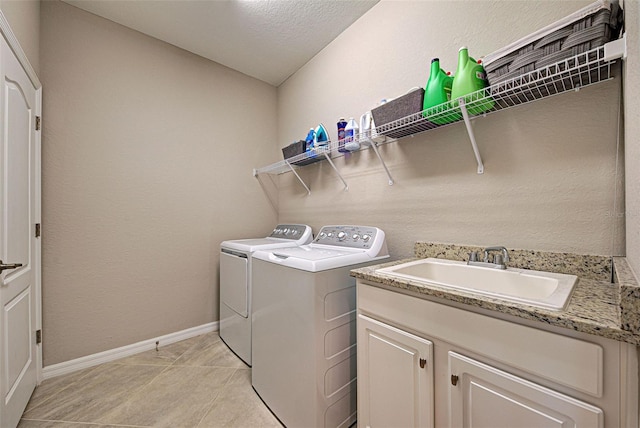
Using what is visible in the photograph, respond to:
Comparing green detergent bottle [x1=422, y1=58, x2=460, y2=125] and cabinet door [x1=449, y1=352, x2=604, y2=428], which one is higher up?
green detergent bottle [x1=422, y1=58, x2=460, y2=125]

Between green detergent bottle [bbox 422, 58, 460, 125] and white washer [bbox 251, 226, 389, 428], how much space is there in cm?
86

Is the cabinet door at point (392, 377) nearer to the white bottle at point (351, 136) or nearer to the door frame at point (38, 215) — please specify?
the white bottle at point (351, 136)

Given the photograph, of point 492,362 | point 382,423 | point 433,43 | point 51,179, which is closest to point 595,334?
point 492,362

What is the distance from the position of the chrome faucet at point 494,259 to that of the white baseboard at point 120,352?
2405 millimetres

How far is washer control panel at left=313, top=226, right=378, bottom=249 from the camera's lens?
176 centimetres

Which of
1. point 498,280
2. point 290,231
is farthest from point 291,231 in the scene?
point 498,280

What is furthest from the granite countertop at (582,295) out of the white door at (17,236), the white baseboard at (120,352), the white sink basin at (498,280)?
the white baseboard at (120,352)

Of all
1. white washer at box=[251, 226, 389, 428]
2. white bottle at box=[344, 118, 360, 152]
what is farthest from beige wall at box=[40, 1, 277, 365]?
white bottle at box=[344, 118, 360, 152]

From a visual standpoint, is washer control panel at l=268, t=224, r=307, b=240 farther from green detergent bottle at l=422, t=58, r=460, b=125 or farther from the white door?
the white door

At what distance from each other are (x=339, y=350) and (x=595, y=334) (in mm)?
1044

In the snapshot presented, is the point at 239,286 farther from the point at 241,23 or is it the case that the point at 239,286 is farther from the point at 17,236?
the point at 241,23

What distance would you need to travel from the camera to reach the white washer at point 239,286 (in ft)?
6.78

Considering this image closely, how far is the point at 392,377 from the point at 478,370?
0.37 meters

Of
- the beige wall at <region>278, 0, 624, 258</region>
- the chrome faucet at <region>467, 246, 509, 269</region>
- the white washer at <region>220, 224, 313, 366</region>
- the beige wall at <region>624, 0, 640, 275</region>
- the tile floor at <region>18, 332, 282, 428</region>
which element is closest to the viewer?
the beige wall at <region>624, 0, 640, 275</region>
